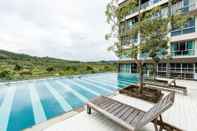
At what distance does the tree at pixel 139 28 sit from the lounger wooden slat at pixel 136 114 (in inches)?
162

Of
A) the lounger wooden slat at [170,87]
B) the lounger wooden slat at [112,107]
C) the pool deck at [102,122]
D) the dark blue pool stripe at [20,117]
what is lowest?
the dark blue pool stripe at [20,117]

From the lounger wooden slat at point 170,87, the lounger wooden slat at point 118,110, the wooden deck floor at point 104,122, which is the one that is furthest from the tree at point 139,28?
the lounger wooden slat at point 118,110

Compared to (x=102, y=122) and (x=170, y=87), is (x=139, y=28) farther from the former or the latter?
(x=102, y=122)

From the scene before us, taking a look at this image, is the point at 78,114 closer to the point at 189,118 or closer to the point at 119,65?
the point at 189,118

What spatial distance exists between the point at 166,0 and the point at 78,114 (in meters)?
18.8

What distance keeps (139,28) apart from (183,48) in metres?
11.6

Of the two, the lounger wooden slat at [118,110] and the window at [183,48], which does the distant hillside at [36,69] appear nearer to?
the window at [183,48]

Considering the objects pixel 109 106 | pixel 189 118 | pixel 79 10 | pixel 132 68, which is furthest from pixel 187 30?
pixel 109 106

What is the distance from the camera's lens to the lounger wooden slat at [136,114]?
9.06ft

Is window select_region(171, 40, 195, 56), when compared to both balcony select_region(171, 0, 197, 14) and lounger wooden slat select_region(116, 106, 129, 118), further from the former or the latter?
lounger wooden slat select_region(116, 106, 129, 118)

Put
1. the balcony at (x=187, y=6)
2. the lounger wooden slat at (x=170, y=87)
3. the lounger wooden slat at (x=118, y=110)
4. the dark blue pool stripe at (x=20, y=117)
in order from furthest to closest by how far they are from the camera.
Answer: the balcony at (x=187, y=6)
the lounger wooden slat at (x=170, y=87)
the dark blue pool stripe at (x=20, y=117)
the lounger wooden slat at (x=118, y=110)

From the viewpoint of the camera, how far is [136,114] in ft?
12.3

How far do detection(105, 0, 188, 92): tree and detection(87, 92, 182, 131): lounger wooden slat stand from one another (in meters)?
4.12

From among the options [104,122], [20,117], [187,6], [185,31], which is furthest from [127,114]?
[187,6]
